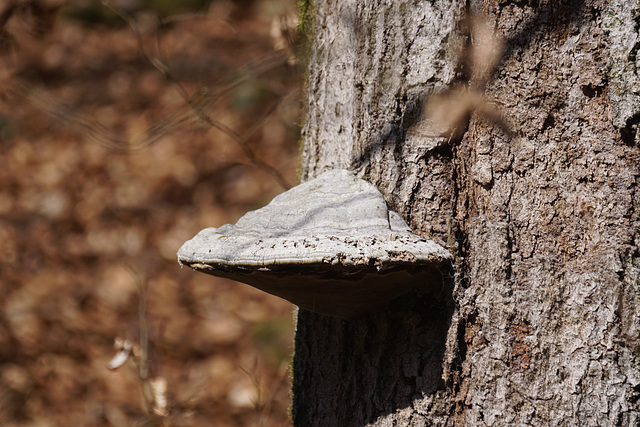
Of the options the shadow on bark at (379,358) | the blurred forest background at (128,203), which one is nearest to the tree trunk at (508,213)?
the shadow on bark at (379,358)

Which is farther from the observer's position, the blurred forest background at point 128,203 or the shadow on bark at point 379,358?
the blurred forest background at point 128,203

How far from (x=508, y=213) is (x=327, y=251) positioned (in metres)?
0.39

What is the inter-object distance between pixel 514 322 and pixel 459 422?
23 centimetres

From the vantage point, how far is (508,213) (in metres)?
1.04

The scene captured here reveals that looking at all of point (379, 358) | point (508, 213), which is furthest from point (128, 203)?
point (508, 213)

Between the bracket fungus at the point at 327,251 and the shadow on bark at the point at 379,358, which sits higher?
the bracket fungus at the point at 327,251

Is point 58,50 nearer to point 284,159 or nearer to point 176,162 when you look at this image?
point 176,162

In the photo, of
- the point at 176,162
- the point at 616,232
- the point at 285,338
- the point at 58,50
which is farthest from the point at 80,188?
the point at 616,232

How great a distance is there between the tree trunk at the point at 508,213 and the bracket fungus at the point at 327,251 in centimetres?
8

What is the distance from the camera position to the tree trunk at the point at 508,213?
38.1 inches

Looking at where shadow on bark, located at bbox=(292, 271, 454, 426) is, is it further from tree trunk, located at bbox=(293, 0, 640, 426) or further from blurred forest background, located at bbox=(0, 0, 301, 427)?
blurred forest background, located at bbox=(0, 0, 301, 427)

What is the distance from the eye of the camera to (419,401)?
108cm

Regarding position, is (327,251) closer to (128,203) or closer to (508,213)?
(508,213)

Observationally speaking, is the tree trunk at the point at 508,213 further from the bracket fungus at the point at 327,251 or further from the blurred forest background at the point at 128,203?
the blurred forest background at the point at 128,203
